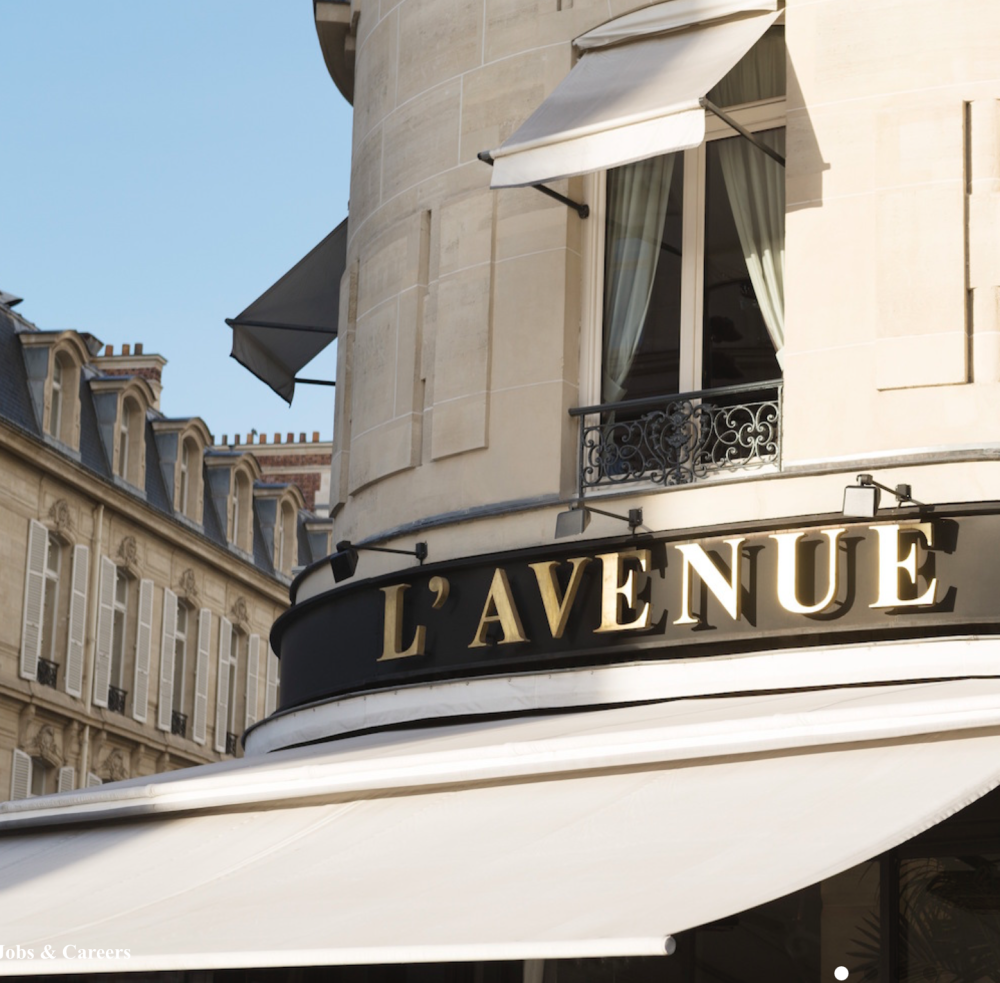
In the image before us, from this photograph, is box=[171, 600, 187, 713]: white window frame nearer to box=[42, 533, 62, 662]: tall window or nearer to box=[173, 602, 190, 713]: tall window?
box=[173, 602, 190, 713]: tall window

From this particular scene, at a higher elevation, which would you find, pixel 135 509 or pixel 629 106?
pixel 135 509

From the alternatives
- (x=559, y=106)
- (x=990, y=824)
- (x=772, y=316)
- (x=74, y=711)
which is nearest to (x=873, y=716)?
(x=990, y=824)

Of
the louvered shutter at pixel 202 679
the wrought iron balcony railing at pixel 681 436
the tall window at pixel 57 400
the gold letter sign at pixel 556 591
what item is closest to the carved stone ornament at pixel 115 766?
the louvered shutter at pixel 202 679

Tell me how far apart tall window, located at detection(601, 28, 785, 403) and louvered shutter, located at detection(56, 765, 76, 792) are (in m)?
23.4

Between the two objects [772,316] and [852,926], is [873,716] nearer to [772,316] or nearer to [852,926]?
[852,926]

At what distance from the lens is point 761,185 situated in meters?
9.67

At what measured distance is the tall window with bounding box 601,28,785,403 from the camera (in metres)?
9.55

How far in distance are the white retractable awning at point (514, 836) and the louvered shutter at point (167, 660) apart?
27.1 m

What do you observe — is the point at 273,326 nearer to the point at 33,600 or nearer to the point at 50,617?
the point at 33,600

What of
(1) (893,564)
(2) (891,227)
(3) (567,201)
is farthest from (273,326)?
(1) (893,564)

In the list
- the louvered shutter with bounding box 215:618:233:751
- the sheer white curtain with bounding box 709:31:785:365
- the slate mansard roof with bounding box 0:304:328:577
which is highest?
the slate mansard roof with bounding box 0:304:328:577

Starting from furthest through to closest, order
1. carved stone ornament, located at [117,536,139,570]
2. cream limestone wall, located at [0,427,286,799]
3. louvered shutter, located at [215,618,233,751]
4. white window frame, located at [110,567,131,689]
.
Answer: louvered shutter, located at [215,618,233,751]
carved stone ornament, located at [117,536,139,570]
white window frame, located at [110,567,131,689]
cream limestone wall, located at [0,427,286,799]

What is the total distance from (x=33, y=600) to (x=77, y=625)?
57.0 inches

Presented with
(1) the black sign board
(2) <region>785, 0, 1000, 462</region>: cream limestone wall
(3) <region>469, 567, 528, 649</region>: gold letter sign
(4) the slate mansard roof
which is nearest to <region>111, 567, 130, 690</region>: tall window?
(4) the slate mansard roof
